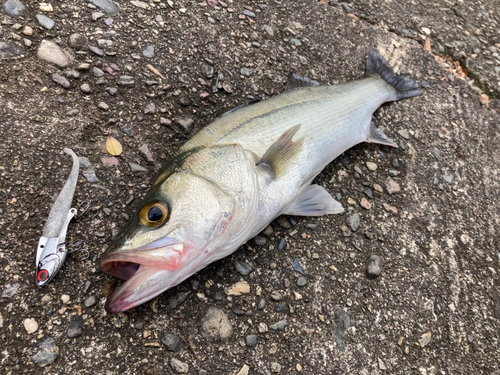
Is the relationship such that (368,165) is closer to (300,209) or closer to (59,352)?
(300,209)

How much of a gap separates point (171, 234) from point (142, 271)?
24 centimetres

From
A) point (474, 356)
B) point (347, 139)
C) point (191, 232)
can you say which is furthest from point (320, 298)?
point (347, 139)

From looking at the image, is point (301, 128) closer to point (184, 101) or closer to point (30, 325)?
point (184, 101)

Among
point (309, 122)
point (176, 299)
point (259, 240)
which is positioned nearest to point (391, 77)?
point (309, 122)

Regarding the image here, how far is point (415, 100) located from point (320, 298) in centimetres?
268

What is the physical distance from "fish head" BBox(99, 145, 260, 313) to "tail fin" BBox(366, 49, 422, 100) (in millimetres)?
2606

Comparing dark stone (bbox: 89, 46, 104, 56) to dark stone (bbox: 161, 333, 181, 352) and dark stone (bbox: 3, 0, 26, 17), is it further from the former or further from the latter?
dark stone (bbox: 161, 333, 181, 352)

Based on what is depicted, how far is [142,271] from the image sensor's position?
68.6 inches

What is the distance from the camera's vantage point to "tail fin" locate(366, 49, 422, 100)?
3.69 meters

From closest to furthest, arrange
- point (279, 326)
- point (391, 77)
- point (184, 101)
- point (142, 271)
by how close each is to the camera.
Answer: point (142, 271) → point (279, 326) → point (184, 101) → point (391, 77)

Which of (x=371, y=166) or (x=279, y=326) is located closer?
(x=279, y=326)

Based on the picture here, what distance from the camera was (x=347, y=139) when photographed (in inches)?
119

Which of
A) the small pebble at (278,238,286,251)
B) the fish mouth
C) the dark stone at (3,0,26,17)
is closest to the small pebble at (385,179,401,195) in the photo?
the small pebble at (278,238,286,251)

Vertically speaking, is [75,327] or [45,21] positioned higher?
[45,21]
